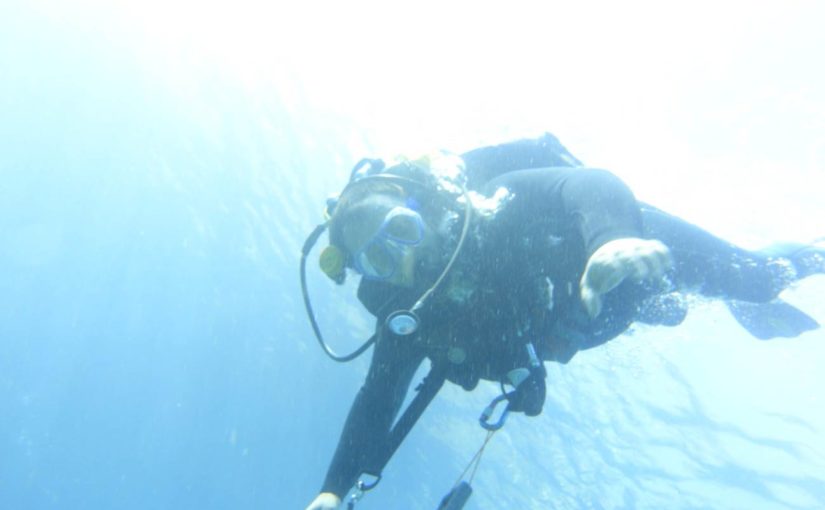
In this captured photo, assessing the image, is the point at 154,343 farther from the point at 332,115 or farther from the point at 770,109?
the point at 770,109

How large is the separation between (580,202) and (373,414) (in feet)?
6.28

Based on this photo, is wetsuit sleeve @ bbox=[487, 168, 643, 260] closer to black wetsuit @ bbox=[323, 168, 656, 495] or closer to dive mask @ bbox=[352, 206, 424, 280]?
black wetsuit @ bbox=[323, 168, 656, 495]

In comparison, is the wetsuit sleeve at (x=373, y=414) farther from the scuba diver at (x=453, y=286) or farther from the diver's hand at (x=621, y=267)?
the diver's hand at (x=621, y=267)

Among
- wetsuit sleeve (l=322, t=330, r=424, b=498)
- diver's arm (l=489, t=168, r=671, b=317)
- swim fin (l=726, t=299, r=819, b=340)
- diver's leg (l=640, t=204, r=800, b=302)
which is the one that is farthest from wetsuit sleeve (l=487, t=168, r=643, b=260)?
→ swim fin (l=726, t=299, r=819, b=340)

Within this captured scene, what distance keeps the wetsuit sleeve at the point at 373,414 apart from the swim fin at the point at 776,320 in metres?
3.23

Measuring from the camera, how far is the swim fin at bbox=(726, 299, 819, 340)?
14.7 feet

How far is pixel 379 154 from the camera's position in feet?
27.9

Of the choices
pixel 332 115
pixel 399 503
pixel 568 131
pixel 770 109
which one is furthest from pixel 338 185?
pixel 399 503

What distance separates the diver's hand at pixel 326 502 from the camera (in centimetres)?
317

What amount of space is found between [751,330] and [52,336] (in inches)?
3064

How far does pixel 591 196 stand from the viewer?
8.09 feet

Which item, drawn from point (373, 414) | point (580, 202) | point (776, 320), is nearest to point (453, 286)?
point (580, 202)

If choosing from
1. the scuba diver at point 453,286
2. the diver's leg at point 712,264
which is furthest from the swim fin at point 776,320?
the scuba diver at point 453,286

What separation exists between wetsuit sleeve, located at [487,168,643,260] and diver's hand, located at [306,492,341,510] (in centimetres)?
202
